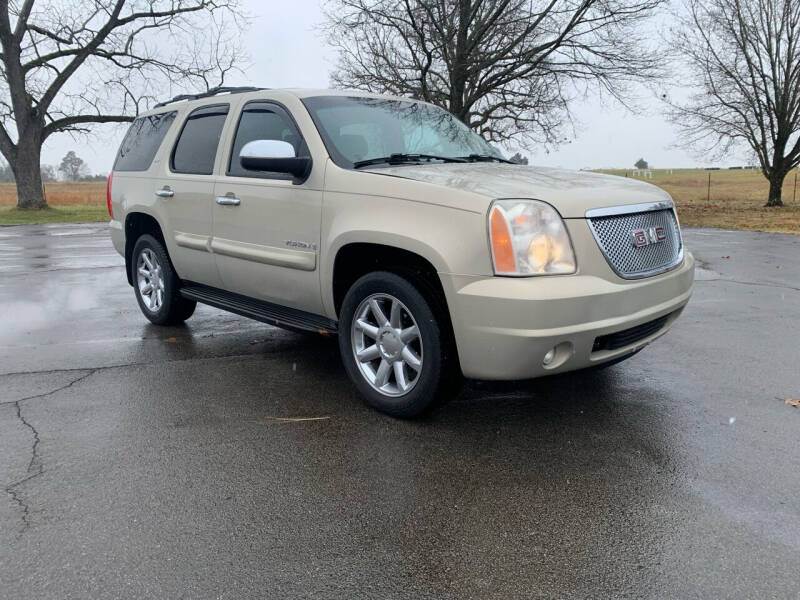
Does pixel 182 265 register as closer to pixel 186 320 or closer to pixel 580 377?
pixel 186 320

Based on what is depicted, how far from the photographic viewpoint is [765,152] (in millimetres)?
28656

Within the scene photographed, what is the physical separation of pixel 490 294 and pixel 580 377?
170 cm

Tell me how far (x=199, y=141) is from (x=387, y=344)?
2707 mm

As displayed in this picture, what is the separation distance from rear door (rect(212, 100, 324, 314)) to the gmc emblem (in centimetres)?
186

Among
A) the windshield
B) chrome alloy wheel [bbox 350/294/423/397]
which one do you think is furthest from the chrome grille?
the windshield

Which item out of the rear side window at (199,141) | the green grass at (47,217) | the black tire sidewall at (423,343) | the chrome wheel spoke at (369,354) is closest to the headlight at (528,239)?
the black tire sidewall at (423,343)

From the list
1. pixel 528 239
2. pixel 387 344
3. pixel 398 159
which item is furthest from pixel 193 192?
pixel 528 239

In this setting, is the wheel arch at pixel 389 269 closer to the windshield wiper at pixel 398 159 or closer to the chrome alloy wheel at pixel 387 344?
the chrome alloy wheel at pixel 387 344

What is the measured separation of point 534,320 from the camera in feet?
10.7

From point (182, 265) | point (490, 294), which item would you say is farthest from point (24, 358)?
point (490, 294)

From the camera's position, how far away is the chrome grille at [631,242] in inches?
139

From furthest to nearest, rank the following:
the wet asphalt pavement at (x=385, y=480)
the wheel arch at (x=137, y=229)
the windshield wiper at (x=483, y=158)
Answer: the wheel arch at (x=137, y=229) < the windshield wiper at (x=483, y=158) < the wet asphalt pavement at (x=385, y=480)

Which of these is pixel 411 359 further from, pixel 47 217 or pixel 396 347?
A: pixel 47 217

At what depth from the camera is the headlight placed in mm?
3328
